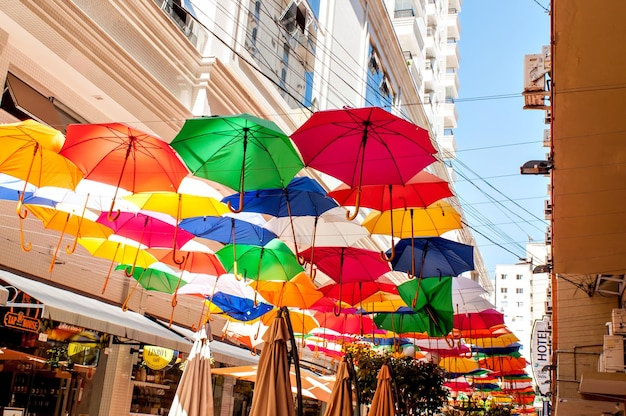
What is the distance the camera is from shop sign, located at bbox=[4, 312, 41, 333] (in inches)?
328

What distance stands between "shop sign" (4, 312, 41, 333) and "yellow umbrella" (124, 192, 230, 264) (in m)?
1.99

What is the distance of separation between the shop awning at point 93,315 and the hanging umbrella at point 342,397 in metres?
3.37

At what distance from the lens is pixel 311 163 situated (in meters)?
7.36

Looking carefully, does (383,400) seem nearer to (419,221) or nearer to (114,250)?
(419,221)

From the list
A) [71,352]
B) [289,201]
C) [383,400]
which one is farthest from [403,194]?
[71,352]

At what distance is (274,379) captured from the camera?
6.67 metres

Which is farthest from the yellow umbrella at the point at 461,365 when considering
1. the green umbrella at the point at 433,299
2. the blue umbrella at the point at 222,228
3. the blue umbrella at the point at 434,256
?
the blue umbrella at the point at 222,228

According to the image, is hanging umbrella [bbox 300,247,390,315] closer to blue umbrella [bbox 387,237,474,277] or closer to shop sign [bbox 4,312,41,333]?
blue umbrella [bbox 387,237,474,277]

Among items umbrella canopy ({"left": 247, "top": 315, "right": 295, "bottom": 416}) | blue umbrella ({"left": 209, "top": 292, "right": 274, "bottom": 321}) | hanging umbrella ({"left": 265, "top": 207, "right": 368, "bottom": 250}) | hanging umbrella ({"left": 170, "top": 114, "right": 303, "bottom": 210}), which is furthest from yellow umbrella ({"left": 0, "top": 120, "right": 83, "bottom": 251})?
blue umbrella ({"left": 209, "top": 292, "right": 274, "bottom": 321})

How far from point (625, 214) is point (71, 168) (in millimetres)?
6474

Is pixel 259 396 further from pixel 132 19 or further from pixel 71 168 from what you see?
pixel 132 19

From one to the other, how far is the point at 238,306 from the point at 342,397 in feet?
17.9

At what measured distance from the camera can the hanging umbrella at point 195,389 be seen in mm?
8758

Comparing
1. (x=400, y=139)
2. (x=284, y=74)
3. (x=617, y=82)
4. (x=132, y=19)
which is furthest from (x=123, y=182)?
(x=284, y=74)
